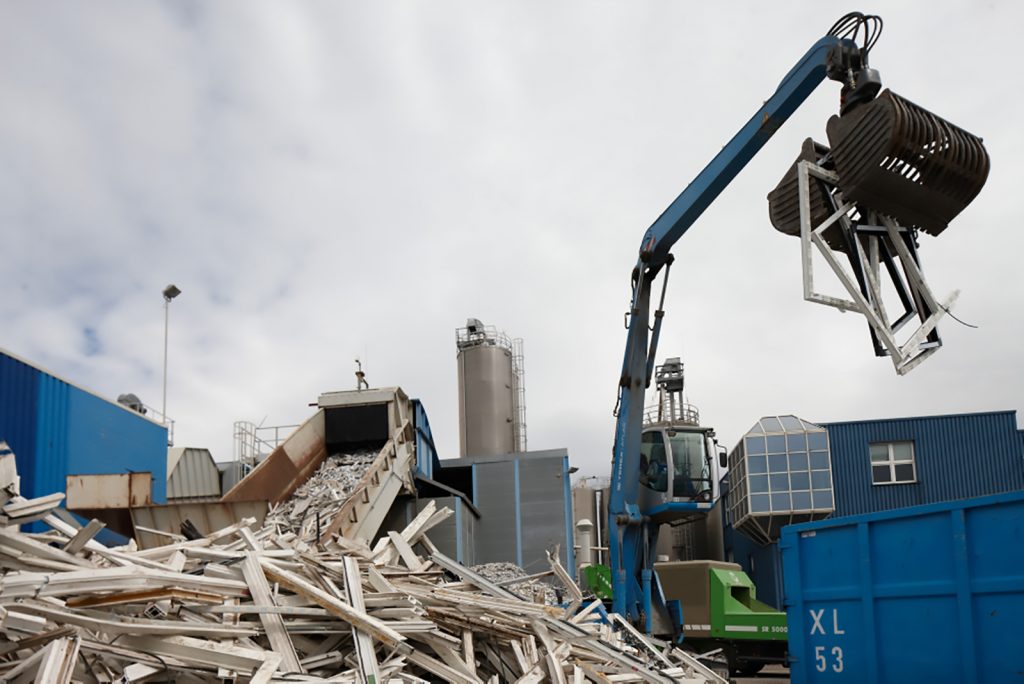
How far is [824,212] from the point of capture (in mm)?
7113

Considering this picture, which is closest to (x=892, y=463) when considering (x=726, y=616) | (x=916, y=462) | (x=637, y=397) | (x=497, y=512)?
(x=916, y=462)

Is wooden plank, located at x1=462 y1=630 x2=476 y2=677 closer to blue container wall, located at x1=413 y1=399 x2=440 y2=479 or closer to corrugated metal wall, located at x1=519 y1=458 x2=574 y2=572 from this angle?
blue container wall, located at x1=413 y1=399 x2=440 y2=479

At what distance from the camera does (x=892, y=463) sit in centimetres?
2419

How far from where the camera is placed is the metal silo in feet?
93.5

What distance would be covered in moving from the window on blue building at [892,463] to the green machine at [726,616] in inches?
410

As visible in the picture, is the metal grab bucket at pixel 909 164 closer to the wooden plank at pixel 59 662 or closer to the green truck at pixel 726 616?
the wooden plank at pixel 59 662

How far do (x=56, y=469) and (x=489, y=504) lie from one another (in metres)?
9.96

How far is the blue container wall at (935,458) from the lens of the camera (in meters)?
23.6

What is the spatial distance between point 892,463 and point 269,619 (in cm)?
2293

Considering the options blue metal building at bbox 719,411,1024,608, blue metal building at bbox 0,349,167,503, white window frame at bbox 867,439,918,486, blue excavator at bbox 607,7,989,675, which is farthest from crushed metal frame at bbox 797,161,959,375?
white window frame at bbox 867,439,918,486

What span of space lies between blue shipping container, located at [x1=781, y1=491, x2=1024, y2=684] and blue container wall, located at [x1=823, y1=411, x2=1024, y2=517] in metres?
16.8

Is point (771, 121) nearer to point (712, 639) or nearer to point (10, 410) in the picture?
point (712, 639)

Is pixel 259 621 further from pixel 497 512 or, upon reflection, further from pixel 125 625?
pixel 497 512

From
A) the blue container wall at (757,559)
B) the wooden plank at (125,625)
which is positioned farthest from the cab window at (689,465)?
the wooden plank at (125,625)
